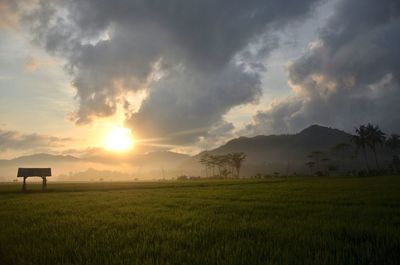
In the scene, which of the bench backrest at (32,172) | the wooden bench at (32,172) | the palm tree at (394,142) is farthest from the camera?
the palm tree at (394,142)

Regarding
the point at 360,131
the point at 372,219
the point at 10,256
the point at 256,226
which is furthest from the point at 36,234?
the point at 360,131

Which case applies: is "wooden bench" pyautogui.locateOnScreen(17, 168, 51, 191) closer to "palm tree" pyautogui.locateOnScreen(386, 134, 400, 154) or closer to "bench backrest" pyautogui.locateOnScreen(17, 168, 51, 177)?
"bench backrest" pyautogui.locateOnScreen(17, 168, 51, 177)

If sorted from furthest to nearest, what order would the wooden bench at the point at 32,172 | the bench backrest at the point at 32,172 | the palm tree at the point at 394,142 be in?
the palm tree at the point at 394,142 < the bench backrest at the point at 32,172 < the wooden bench at the point at 32,172

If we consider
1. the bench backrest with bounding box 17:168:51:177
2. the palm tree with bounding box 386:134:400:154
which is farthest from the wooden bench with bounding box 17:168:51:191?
the palm tree with bounding box 386:134:400:154

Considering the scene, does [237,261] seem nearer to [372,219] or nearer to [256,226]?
[256,226]

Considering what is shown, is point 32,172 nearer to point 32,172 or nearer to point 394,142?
point 32,172

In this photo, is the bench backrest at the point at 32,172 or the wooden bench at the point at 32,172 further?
the bench backrest at the point at 32,172

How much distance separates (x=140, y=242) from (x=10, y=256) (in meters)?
3.28

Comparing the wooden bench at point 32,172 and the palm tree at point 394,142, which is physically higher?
the palm tree at point 394,142

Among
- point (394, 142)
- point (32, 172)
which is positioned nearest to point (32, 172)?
point (32, 172)

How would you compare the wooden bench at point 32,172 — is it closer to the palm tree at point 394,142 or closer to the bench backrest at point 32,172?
the bench backrest at point 32,172

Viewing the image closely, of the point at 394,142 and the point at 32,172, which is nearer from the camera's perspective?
the point at 32,172

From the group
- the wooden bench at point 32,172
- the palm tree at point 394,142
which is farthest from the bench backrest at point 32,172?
the palm tree at point 394,142

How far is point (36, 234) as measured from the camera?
1102cm
